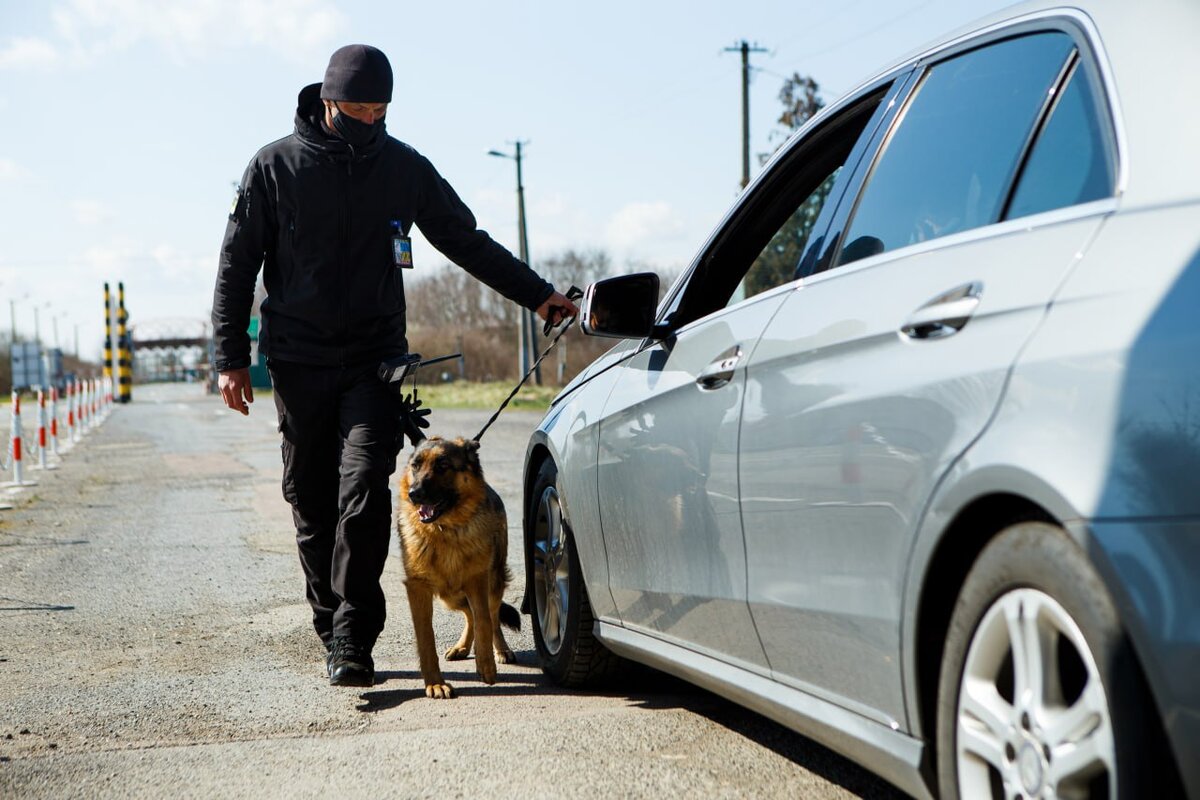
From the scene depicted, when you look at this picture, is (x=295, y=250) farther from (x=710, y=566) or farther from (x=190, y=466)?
(x=190, y=466)

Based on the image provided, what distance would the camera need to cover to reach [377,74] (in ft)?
17.7

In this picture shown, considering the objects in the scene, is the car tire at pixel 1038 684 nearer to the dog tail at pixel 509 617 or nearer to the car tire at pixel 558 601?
the car tire at pixel 558 601

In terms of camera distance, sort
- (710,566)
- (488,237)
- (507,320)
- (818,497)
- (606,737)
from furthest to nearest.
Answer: (507,320)
(488,237)
(606,737)
(710,566)
(818,497)

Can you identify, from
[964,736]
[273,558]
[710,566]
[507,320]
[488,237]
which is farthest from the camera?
[507,320]

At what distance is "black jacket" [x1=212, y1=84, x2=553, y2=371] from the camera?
5543 mm

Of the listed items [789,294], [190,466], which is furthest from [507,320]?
[789,294]

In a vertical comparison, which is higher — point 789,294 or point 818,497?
point 789,294

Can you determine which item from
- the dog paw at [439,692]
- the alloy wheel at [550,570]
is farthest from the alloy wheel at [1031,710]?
the dog paw at [439,692]

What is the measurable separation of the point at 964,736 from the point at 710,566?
1.16 m

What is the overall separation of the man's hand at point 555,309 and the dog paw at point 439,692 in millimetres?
1541

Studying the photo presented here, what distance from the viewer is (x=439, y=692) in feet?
16.7

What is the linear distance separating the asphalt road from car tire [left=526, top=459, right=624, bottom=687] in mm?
109

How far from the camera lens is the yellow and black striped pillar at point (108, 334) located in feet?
171

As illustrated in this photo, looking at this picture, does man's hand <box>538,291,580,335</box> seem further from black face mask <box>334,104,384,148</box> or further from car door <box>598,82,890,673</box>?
car door <box>598,82,890,673</box>
